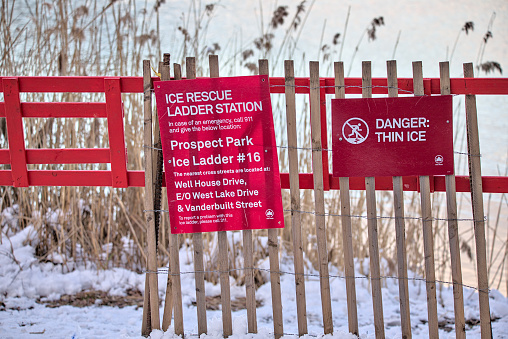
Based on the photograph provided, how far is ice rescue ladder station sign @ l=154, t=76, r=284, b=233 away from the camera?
9.87ft

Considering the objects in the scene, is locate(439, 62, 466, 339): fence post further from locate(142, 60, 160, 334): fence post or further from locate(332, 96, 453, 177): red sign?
locate(142, 60, 160, 334): fence post

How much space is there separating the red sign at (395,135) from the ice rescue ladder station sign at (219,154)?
48cm

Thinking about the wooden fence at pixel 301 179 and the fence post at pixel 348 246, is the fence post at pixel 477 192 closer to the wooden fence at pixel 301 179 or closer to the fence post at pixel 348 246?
the wooden fence at pixel 301 179

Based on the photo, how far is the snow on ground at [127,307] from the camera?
353 cm

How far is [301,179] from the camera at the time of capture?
127 inches

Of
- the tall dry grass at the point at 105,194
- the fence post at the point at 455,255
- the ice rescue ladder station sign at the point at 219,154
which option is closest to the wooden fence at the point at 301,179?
the fence post at the point at 455,255

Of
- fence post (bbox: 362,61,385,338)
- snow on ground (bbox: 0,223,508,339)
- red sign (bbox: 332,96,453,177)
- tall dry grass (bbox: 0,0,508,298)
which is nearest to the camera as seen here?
red sign (bbox: 332,96,453,177)

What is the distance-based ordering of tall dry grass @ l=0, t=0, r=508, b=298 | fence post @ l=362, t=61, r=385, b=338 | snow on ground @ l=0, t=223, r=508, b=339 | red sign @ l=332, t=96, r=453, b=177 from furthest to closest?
tall dry grass @ l=0, t=0, r=508, b=298, snow on ground @ l=0, t=223, r=508, b=339, fence post @ l=362, t=61, r=385, b=338, red sign @ l=332, t=96, r=453, b=177

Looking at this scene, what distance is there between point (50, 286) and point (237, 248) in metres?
1.74

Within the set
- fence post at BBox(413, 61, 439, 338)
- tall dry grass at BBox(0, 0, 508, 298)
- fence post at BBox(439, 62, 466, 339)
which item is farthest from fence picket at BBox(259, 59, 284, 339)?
tall dry grass at BBox(0, 0, 508, 298)

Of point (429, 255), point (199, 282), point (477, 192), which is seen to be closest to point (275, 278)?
point (199, 282)

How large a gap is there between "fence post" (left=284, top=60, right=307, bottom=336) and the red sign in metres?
0.26

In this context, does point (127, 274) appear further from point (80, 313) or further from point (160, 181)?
point (160, 181)

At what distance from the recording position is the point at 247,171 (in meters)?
3.04
